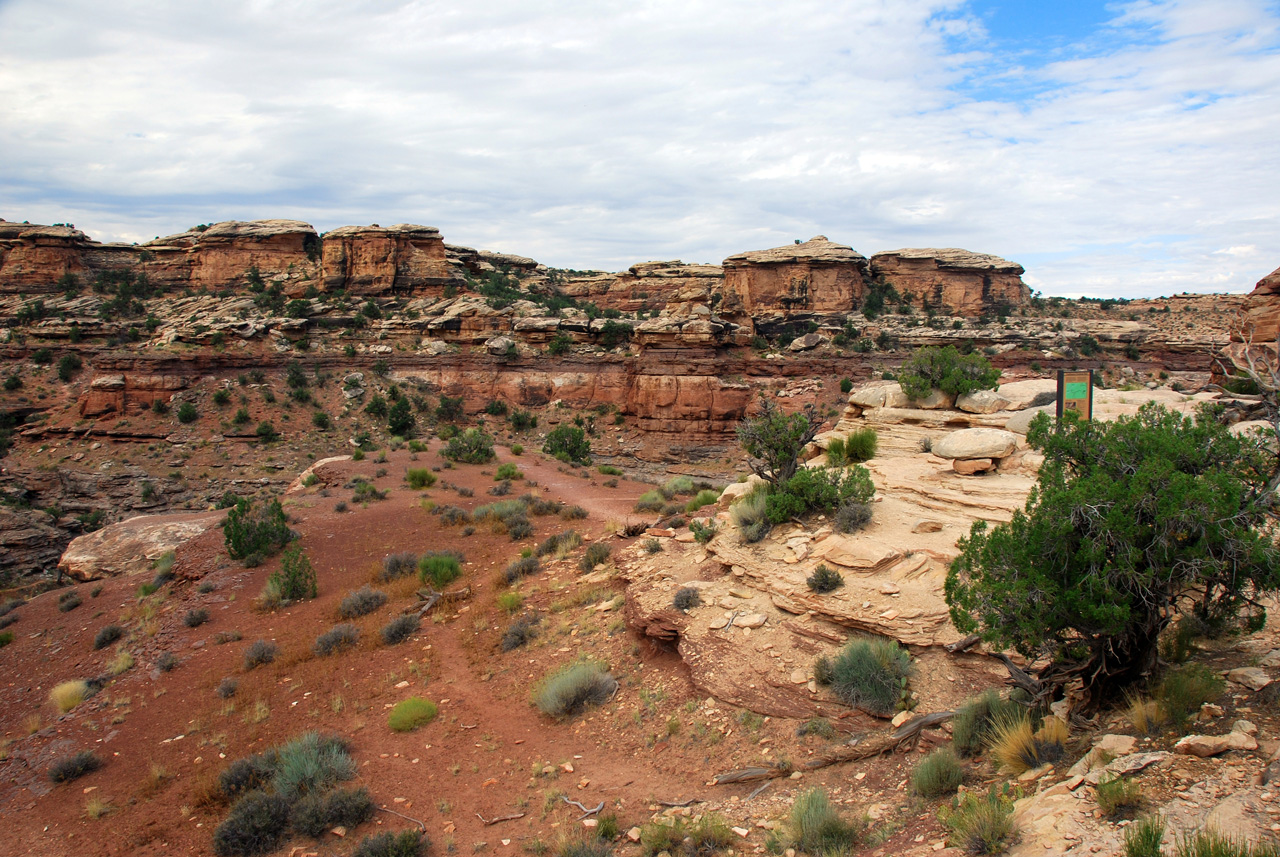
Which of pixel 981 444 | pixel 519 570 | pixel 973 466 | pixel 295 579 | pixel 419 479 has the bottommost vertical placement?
pixel 295 579

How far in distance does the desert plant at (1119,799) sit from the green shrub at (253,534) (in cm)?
1532

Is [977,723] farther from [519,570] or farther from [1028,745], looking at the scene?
[519,570]

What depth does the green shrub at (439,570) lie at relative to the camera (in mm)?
12453

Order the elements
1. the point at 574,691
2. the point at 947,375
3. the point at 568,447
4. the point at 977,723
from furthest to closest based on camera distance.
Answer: the point at 568,447 < the point at 947,375 < the point at 574,691 < the point at 977,723

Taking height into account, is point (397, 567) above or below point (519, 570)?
below

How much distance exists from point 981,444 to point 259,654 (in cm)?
1199

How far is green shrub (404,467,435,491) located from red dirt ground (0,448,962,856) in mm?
5932

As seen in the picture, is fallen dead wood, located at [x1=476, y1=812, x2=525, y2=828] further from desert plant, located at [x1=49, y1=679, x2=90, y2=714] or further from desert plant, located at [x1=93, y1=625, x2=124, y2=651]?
desert plant, located at [x1=93, y1=625, x2=124, y2=651]

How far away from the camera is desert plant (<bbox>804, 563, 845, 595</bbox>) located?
25.2ft

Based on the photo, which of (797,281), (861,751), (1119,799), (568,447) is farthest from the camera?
(797,281)

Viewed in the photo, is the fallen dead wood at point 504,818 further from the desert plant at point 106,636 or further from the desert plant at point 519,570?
the desert plant at point 106,636

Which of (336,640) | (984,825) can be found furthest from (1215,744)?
(336,640)

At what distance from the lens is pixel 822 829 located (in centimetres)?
475

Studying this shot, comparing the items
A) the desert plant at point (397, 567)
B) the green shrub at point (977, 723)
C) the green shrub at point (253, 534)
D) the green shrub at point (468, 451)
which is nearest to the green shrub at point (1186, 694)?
the green shrub at point (977, 723)
